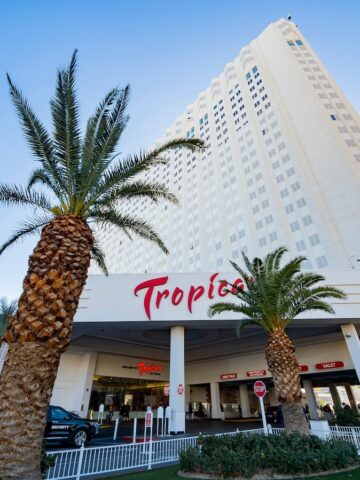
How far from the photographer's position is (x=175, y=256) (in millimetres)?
58312

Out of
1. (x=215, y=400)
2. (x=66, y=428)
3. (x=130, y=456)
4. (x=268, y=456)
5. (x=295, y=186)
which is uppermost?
(x=295, y=186)

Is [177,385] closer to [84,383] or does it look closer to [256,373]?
[84,383]

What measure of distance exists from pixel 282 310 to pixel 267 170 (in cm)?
3914

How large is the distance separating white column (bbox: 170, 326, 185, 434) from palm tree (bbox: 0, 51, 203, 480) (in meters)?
10.1

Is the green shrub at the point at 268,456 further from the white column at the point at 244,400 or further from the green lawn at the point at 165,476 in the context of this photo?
Answer: the white column at the point at 244,400

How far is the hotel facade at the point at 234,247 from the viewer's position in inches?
735

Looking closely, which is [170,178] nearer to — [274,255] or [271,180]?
[271,180]

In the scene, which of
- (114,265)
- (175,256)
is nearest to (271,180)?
(175,256)

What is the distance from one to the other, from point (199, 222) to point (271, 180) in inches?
661

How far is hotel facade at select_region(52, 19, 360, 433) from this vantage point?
18672 millimetres

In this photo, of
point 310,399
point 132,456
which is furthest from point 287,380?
point 310,399

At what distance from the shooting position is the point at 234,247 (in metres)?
46.7

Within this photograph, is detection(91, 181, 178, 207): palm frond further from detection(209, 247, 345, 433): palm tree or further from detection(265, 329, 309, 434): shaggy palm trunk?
detection(265, 329, 309, 434): shaggy palm trunk

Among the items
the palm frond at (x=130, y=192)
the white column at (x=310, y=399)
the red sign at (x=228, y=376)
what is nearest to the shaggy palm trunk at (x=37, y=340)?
the palm frond at (x=130, y=192)
